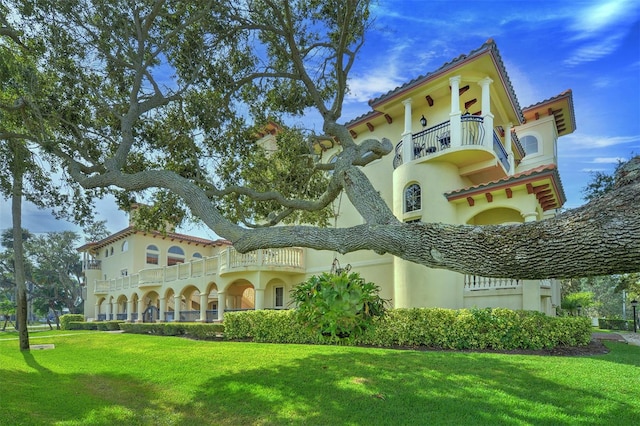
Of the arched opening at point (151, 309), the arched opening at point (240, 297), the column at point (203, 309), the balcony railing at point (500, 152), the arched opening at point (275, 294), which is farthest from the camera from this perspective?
the arched opening at point (151, 309)

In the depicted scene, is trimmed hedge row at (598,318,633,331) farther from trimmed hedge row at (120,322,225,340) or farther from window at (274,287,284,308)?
trimmed hedge row at (120,322,225,340)

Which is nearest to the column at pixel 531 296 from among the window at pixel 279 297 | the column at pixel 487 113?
the column at pixel 487 113

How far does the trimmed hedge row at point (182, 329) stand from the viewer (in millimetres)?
18844

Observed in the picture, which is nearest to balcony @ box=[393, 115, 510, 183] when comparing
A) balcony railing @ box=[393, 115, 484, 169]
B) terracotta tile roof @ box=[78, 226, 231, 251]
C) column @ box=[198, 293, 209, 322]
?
balcony railing @ box=[393, 115, 484, 169]

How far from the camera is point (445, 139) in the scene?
15.7m

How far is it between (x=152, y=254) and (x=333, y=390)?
35209 millimetres

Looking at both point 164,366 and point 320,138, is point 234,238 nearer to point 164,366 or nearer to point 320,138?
point 320,138

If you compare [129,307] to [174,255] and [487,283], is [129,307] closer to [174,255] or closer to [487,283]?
[174,255]

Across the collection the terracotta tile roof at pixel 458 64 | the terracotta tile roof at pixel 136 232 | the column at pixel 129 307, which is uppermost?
the terracotta tile roof at pixel 458 64

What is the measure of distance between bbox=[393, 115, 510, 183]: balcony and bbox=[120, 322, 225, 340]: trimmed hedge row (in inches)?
450

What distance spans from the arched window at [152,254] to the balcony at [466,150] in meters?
29.2

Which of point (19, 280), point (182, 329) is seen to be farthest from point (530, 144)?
point (19, 280)

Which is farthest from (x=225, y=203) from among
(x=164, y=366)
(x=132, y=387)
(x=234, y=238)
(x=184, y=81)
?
(x=234, y=238)

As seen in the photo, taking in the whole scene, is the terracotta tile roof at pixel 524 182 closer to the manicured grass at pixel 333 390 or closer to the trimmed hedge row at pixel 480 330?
the trimmed hedge row at pixel 480 330
